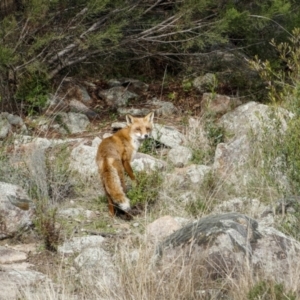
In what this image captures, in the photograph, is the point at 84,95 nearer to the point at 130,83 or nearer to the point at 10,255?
the point at 130,83

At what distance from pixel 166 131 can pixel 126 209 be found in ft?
10.8

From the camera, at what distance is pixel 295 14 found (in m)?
13.1

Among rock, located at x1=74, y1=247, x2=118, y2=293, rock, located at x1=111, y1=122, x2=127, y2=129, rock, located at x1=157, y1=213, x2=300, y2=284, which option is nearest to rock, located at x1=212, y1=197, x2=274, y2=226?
rock, located at x1=157, y1=213, x2=300, y2=284

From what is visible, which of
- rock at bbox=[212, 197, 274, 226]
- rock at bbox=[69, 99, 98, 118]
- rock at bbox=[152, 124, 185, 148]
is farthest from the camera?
rock at bbox=[69, 99, 98, 118]

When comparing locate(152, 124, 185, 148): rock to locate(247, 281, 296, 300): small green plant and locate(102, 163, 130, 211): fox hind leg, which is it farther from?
locate(247, 281, 296, 300): small green plant

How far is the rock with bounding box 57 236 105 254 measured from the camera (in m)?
7.40

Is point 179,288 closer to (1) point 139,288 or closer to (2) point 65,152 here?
(1) point 139,288

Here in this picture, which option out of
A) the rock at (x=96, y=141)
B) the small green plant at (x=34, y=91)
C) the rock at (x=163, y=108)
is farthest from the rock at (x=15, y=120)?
the rock at (x=163, y=108)

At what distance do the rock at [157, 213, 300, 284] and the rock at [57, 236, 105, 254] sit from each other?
1140 millimetres

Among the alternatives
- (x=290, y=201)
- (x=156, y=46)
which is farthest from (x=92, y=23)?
(x=290, y=201)

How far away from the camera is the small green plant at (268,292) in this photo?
547cm

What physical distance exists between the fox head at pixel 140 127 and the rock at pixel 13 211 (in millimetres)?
2280

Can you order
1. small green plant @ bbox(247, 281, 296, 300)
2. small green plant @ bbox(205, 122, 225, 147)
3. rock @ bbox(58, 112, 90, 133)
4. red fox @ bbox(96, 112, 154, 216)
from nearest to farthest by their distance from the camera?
small green plant @ bbox(247, 281, 296, 300) → red fox @ bbox(96, 112, 154, 216) → small green plant @ bbox(205, 122, 225, 147) → rock @ bbox(58, 112, 90, 133)

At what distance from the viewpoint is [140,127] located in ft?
33.7
